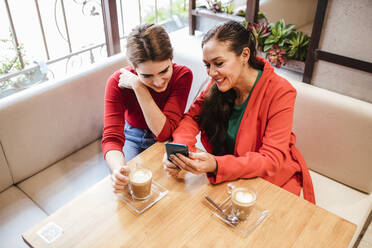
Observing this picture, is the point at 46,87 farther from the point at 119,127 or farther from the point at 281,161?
the point at 281,161

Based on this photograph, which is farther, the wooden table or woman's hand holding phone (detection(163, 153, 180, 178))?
woman's hand holding phone (detection(163, 153, 180, 178))

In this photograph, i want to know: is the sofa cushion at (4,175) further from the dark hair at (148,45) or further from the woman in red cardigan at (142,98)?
the dark hair at (148,45)

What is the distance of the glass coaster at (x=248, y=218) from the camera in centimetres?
114

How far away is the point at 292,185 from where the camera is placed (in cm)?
167

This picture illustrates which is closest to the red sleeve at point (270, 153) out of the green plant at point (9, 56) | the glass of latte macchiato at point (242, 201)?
the glass of latte macchiato at point (242, 201)

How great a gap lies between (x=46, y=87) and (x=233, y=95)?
113cm

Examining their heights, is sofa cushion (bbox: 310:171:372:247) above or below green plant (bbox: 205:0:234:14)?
below

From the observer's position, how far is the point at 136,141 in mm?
1953

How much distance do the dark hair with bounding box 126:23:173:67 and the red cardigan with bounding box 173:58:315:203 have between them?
0.36 metres

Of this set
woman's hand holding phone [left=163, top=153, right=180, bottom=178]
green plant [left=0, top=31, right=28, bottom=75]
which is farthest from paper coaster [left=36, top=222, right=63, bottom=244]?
green plant [left=0, top=31, right=28, bottom=75]

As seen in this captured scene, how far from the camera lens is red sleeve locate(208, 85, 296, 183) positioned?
133 centimetres

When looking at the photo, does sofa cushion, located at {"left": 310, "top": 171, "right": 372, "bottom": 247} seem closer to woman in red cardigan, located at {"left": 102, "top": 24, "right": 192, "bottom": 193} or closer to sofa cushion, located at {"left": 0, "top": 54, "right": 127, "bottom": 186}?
woman in red cardigan, located at {"left": 102, "top": 24, "right": 192, "bottom": 193}

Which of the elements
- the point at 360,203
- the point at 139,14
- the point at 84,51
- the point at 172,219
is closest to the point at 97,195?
the point at 172,219

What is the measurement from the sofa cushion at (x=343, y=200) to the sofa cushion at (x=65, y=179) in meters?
1.32
